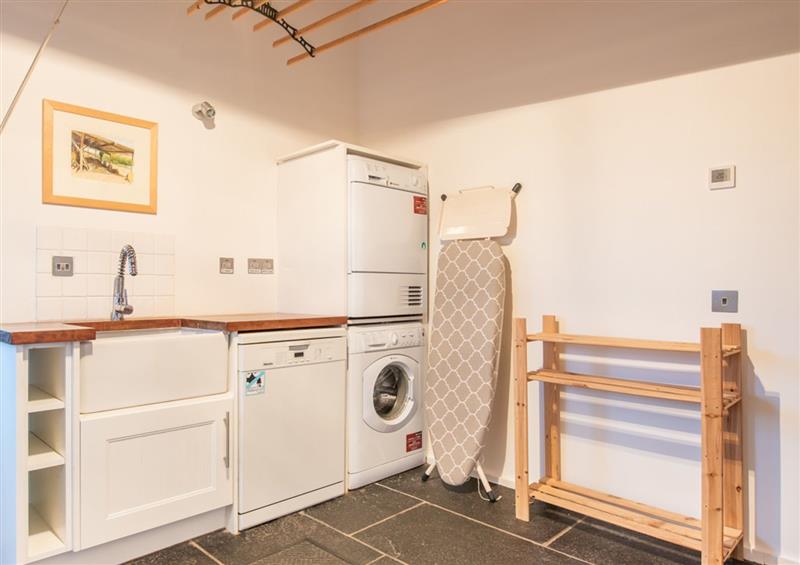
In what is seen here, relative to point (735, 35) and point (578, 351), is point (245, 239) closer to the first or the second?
point (578, 351)

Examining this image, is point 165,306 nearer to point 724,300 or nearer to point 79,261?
point 79,261

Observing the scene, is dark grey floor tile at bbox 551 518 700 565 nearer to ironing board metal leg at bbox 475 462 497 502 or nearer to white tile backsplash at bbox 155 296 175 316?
ironing board metal leg at bbox 475 462 497 502

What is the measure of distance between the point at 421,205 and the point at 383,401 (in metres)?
1.18

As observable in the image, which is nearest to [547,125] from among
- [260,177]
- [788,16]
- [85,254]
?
[788,16]

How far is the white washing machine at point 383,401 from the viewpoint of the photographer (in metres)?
2.70

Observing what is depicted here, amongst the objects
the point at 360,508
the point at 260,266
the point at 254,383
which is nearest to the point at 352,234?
the point at 260,266

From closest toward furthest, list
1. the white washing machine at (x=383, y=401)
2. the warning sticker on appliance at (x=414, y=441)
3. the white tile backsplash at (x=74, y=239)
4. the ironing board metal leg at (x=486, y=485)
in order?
the white tile backsplash at (x=74, y=239)
the ironing board metal leg at (x=486, y=485)
the white washing machine at (x=383, y=401)
the warning sticker on appliance at (x=414, y=441)

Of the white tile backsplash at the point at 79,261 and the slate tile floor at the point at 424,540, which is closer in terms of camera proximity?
the slate tile floor at the point at 424,540

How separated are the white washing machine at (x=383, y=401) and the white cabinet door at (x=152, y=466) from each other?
2.28ft

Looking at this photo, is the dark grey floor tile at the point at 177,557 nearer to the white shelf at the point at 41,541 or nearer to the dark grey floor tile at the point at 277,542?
the dark grey floor tile at the point at 277,542

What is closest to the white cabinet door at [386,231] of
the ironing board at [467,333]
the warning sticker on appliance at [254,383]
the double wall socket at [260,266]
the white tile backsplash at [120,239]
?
the ironing board at [467,333]

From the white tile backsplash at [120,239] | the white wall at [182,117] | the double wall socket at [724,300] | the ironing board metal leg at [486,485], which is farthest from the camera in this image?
the ironing board metal leg at [486,485]

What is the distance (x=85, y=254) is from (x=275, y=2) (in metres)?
1.86

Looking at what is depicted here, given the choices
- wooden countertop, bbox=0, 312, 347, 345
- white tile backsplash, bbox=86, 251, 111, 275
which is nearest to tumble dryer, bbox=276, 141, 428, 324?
wooden countertop, bbox=0, 312, 347, 345
